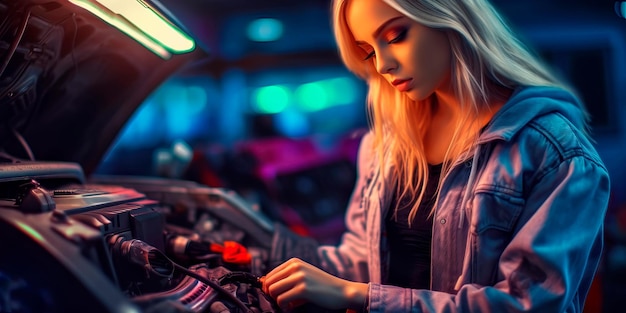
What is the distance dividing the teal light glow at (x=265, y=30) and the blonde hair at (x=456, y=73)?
4921 mm

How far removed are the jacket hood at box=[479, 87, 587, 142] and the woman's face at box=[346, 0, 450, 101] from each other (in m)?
0.17

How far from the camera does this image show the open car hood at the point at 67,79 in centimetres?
111

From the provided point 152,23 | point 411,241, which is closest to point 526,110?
point 411,241

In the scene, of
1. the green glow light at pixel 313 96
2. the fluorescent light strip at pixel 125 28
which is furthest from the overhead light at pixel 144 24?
the green glow light at pixel 313 96

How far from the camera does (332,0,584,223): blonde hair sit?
1.10 m

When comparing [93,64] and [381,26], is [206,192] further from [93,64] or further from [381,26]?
[381,26]

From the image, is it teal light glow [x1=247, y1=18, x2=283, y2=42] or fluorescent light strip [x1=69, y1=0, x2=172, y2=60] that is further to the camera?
teal light glow [x1=247, y1=18, x2=283, y2=42]

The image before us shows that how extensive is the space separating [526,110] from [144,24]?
994mm

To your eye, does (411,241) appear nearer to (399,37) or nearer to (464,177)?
(464,177)

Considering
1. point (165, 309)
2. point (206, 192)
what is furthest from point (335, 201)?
point (165, 309)

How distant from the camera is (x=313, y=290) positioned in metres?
0.99

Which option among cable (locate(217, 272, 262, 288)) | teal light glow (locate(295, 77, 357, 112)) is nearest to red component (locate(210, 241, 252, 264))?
cable (locate(217, 272, 262, 288))

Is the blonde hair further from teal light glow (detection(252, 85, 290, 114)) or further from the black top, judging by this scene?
teal light glow (detection(252, 85, 290, 114))

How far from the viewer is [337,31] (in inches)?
50.3
